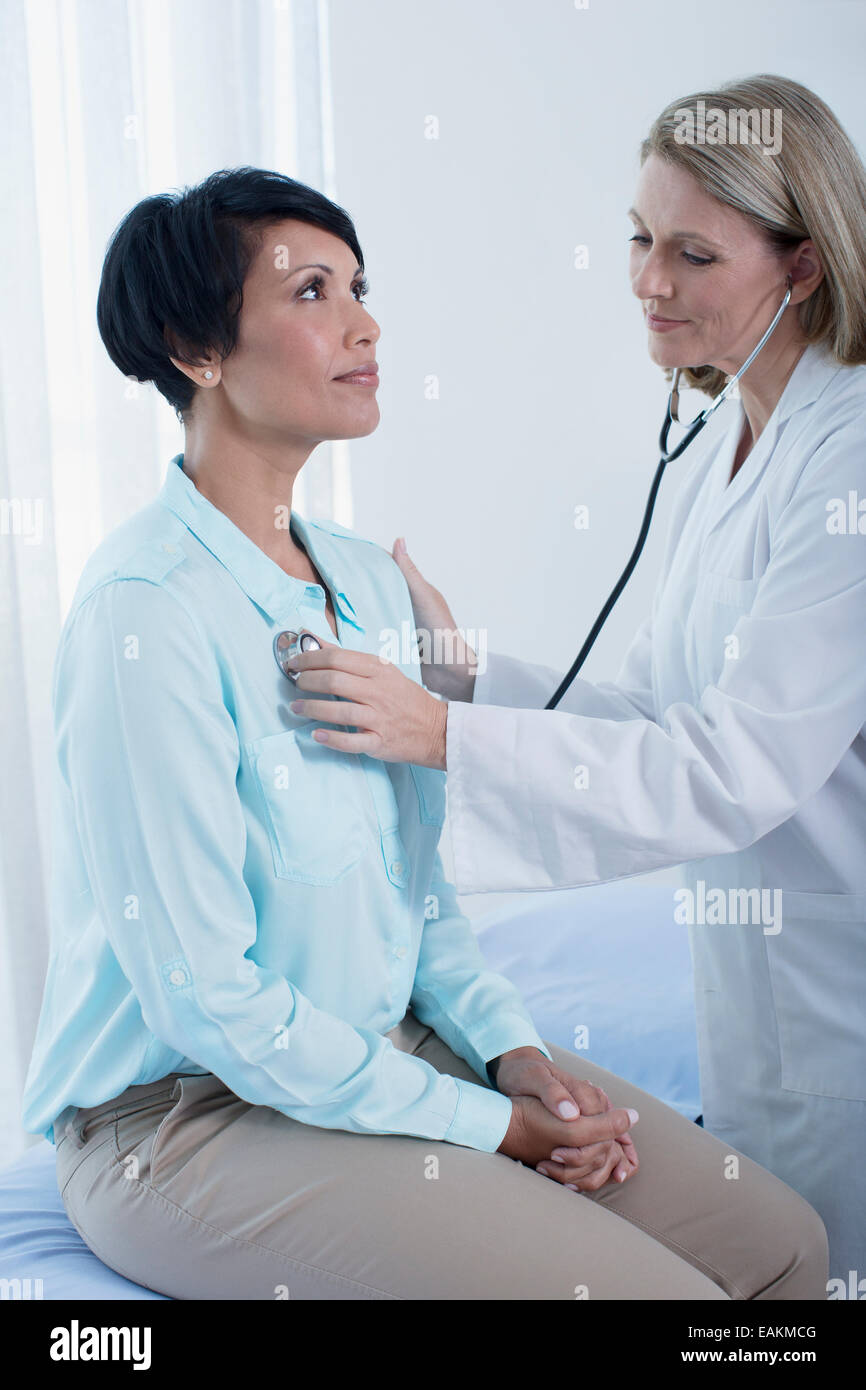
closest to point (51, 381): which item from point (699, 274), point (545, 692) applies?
point (545, 692)

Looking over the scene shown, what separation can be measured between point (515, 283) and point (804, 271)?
1300 millimetres

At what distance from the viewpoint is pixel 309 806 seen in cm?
109

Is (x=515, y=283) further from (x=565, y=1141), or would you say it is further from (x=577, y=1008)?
(x=565, y=1141)

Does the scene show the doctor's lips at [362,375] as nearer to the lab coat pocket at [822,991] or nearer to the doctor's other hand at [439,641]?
the doctor's other hand at [439,641]

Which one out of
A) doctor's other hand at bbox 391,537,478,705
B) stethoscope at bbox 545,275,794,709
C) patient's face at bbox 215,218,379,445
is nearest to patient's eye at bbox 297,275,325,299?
patient's face at bbox 215,218,379,445

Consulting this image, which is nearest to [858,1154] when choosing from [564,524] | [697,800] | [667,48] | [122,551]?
[697,800]

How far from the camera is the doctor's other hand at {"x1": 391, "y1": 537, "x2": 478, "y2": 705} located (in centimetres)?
147

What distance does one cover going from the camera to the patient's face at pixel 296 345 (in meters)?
1.16

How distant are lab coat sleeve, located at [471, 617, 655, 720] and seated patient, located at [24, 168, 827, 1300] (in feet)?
0.99

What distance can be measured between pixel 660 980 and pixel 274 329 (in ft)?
3.85

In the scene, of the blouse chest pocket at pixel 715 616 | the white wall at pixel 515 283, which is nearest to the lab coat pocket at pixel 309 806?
the blouse chest pocket at pixel 715 616

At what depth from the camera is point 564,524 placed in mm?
2555
